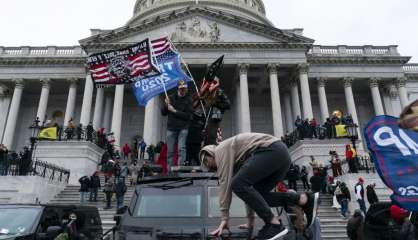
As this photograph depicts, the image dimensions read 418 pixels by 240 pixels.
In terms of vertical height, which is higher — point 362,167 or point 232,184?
point 362,167

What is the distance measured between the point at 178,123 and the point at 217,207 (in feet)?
11.8

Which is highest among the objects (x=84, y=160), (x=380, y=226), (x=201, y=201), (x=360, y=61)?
(x=360, y=61)

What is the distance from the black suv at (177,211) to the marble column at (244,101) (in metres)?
26.5

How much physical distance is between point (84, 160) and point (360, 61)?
3018 cm

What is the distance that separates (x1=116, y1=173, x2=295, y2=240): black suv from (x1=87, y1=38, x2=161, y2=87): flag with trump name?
909cm

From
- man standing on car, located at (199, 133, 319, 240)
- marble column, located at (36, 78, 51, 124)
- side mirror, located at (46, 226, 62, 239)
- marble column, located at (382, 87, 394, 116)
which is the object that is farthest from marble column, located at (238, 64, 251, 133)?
man standing on car, located at (199, 133, 319, 240)

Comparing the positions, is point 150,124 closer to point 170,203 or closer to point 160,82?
point 160,82

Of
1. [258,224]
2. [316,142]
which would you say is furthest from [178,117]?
[316,142]

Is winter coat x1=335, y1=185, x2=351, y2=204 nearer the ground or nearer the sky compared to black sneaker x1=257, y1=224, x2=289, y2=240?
nearer the sky

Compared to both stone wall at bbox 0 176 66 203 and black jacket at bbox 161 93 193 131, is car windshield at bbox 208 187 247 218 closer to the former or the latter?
black jacket at bbox 161 93 193 131

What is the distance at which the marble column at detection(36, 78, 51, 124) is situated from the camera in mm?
35281

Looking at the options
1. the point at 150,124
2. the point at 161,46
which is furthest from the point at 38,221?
the point at 150,124

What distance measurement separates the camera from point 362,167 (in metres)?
19.2

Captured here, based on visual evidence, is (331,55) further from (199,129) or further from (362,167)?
(199,129)
